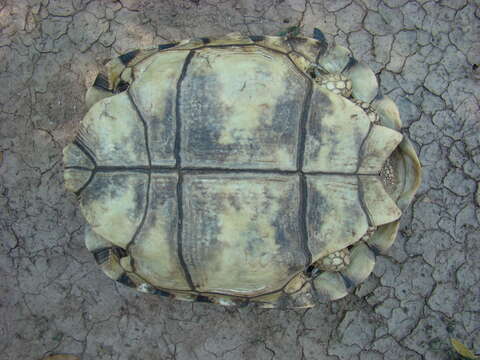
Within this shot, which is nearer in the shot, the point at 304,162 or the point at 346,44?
the point at 304,162

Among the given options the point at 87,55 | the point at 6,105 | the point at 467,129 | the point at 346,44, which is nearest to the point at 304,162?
the point at 346,44

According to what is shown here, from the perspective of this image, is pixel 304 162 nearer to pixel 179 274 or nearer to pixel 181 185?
pixel 181 185

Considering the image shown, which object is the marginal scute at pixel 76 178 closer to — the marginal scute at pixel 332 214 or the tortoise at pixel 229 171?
the tortoise at pixel 229 171

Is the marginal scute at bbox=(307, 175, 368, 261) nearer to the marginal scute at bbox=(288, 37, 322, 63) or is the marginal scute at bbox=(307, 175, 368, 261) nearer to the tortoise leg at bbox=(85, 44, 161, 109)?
the marginal scute at bbox=(288, 37, 322, 63)

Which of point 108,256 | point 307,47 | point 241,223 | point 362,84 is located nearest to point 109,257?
point 108,256

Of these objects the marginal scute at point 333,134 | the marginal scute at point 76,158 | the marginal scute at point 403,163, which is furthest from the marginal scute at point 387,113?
the marginal scute at point 76,158

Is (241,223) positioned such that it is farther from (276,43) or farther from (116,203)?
(276,43)
